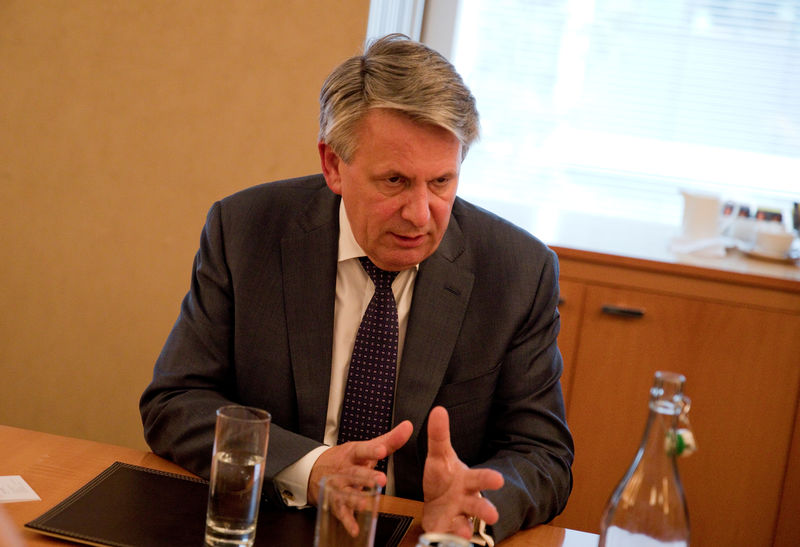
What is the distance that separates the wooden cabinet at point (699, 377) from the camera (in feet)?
9.55

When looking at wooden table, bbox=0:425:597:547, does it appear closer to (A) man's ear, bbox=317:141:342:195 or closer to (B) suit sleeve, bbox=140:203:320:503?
(B) suit sleeve, bbox=140:203:320:503

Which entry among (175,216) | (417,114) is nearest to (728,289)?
(417,114)

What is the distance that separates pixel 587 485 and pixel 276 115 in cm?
173

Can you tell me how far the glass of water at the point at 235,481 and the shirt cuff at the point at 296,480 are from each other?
24cm

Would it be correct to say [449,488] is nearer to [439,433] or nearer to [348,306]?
[439,433]

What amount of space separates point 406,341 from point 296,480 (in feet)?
1.34

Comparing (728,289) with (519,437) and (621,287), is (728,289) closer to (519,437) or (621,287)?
(621,287)

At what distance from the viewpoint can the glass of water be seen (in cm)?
111

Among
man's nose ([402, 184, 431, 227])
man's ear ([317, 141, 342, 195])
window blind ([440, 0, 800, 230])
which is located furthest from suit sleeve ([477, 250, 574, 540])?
window blind ([440, 0, 800, 230])

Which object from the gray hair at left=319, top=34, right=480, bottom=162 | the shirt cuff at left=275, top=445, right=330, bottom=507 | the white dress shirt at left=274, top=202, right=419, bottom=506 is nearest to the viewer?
the shirt cuff at left=275, top=445, right=330, bottom=507

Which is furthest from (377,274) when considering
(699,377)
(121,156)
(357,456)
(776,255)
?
(776,255)

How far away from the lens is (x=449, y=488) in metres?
1.30

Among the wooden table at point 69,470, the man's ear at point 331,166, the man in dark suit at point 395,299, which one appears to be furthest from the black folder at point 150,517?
the man's ear at point 331,166

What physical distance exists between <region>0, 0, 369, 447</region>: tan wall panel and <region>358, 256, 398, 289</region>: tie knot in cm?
140
